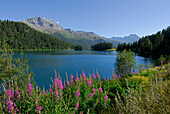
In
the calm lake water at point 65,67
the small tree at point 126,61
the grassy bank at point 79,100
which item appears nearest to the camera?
the grassy bank at point 79,100

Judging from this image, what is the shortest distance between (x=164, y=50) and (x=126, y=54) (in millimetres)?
70042

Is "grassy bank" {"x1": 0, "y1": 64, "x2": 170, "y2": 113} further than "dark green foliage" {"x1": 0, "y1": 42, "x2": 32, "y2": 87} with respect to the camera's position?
No

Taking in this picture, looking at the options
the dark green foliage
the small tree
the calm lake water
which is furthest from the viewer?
the calm lake water

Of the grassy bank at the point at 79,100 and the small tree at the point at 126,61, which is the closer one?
the grassy bank at the point at 79,100

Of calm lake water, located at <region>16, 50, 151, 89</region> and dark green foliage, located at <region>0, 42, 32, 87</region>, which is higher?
dark green foliage, located at <region>0, 42, 32, 87</region>

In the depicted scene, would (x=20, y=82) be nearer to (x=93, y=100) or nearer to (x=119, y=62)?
(x=93, y=100)

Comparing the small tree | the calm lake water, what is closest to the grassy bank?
the calm lake water

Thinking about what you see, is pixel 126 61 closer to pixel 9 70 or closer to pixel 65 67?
pixel 9 70

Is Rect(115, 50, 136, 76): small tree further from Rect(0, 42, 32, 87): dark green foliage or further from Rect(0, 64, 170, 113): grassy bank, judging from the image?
Rect(0, 42, 32, 87): dark green foliage

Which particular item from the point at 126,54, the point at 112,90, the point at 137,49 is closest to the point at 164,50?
the point at 137,49

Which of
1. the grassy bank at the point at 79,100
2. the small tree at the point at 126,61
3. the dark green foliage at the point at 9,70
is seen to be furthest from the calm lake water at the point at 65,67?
the small tree at the point at 126,61

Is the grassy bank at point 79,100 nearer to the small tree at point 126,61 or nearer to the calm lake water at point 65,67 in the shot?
the calm lake water at point 65,67

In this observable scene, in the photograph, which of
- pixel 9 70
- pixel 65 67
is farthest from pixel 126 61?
pixel 65 67

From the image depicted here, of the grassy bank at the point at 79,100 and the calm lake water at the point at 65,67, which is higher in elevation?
the grassy bank at the point at 79,100
